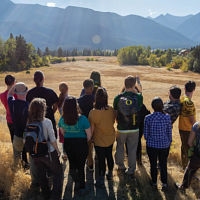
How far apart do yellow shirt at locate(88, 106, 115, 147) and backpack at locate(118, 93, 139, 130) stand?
7.7 inches

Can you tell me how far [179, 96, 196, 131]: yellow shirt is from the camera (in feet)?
10.8

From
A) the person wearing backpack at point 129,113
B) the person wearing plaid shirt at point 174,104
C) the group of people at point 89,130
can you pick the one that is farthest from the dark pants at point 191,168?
the person wearing backpack at point 129,113

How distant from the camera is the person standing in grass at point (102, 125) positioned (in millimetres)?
3012

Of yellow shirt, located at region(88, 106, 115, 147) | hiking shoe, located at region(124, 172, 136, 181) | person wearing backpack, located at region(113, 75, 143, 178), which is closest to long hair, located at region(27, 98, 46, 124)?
yellow shirt, located at region(88, 106, 115, 147)

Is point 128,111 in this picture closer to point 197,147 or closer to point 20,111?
point 197,147

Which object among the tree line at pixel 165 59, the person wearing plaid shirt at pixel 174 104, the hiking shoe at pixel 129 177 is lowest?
the hiking shoe at pixel 129 177

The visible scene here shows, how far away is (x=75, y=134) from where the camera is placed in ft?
9.45

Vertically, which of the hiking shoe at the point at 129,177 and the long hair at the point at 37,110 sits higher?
the long hair at the point at 37,110

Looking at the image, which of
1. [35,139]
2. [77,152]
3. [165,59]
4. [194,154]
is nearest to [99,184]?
[77,152]

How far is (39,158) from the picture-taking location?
106 inches

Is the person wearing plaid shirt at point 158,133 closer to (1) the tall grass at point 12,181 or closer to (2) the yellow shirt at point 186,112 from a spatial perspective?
(2) the yellow shirt at point 186,112

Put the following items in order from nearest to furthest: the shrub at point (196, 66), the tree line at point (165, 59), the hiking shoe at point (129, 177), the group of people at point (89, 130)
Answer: the group of people at point (89, 130) < the hiking shoe at point (129, 177) < the shrub at point (196, 66) < the tree line at point (165, 59)

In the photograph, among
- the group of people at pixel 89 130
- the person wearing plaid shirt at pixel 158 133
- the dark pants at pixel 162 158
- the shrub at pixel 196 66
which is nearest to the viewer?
the group of people at pixel 89 130

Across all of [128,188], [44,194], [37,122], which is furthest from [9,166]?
[128,188]
